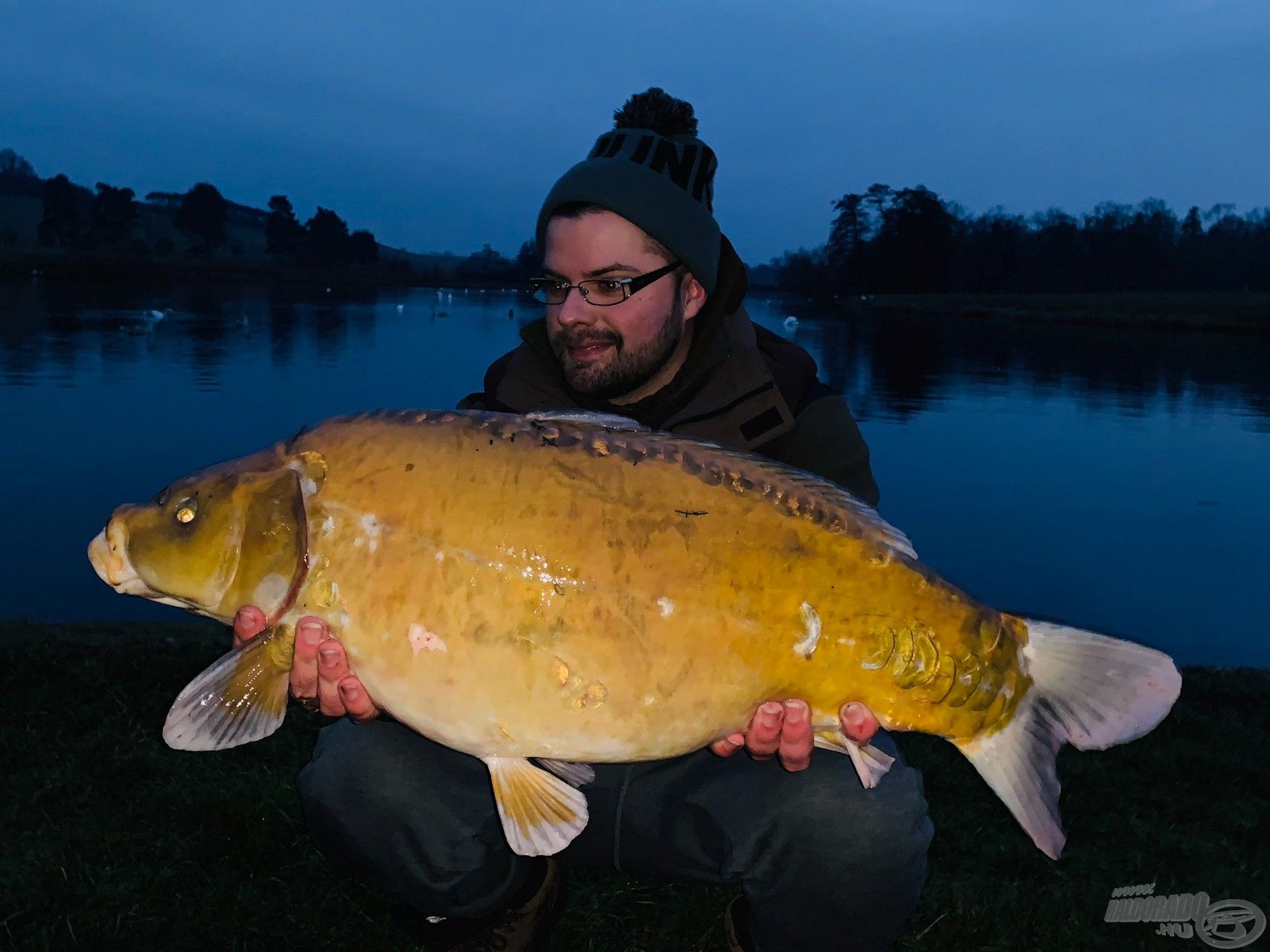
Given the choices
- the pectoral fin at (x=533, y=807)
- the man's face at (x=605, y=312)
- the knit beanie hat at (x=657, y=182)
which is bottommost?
the pectoral fin at (x=533, y=807)

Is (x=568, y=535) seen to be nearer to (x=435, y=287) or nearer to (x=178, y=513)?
(x=178, y=513)

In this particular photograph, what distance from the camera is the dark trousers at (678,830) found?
2.01m

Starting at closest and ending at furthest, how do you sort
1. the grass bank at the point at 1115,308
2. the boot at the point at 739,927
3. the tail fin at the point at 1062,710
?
the tail fin at the point at 1062,710 < the boot at the point at 739,927 < the grass bank at the point at 1115,308

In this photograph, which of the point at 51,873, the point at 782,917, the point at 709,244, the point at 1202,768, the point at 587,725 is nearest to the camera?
the point at 587,725

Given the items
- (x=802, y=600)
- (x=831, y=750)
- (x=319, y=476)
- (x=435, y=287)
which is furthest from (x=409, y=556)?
(x=435, y=287)

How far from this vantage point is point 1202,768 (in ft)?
11.2

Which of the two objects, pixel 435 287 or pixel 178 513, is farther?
pixel 435 287

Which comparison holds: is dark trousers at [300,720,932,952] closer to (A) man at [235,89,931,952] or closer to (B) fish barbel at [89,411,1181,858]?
(A) man at [235,89,931,952]

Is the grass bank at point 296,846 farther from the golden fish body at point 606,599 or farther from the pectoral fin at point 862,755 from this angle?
the golden fish body at point 606,599

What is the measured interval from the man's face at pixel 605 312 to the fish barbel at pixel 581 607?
716 millimetres

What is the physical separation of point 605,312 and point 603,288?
0.06 m

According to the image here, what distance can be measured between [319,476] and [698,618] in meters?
0.74

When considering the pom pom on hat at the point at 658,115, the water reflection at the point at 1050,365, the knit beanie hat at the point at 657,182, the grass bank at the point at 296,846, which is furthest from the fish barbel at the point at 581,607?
the water reflection at the point at 1050,365

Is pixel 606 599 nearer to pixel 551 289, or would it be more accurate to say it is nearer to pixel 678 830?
pixel 678 830
